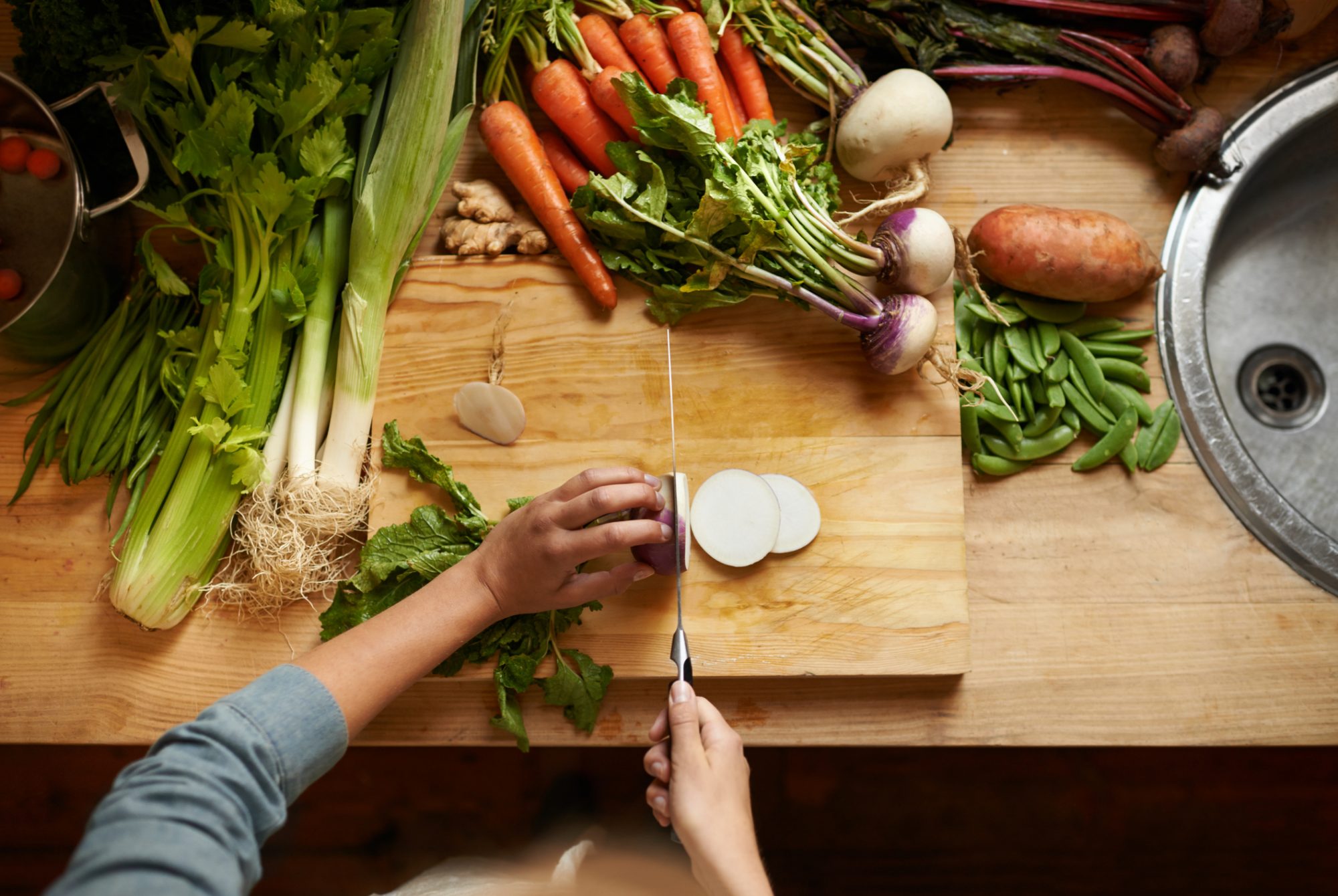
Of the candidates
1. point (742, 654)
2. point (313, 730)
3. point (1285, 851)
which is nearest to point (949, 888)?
point (1285, 851)

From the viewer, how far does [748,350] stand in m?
1.45

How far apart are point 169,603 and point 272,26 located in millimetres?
979

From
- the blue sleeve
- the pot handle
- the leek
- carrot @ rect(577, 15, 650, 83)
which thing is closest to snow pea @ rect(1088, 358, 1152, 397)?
carrot @ rect(577, 15, 650, 83)

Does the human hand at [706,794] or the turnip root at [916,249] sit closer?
the human hand at [706,794]

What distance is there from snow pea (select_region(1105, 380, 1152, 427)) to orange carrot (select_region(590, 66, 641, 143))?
97cm

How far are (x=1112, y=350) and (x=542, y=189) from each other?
1.09m

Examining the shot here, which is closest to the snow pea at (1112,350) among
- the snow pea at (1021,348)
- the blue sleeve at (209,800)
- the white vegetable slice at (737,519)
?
the snow pea at (1021,348)

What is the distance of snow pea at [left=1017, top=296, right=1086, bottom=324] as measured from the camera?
1486mm

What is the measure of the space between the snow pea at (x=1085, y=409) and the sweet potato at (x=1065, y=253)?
0.17 m

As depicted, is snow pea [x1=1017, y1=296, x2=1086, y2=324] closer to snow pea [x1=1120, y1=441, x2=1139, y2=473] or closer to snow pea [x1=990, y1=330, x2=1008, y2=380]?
snow pea [x1=990, y1=330, x2=1008, y2=380]

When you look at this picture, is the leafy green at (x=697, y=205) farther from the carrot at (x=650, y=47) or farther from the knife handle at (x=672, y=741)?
the knife handle at (x=672, y=741)

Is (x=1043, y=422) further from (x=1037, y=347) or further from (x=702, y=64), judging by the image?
(x=702, y=64)

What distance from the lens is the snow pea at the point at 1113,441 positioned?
1.44 m

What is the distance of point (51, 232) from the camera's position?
140 cm
